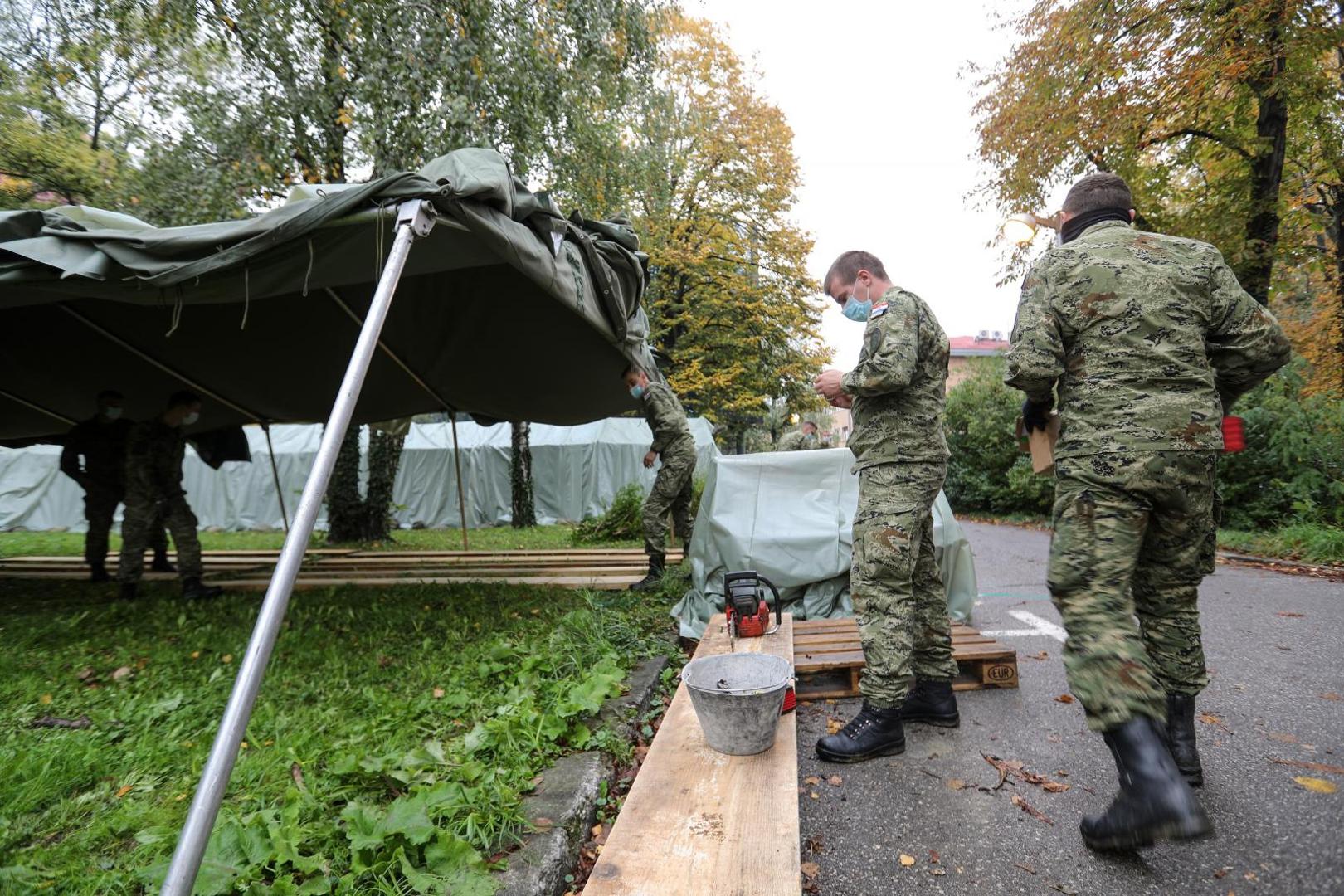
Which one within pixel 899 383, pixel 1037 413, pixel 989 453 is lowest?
pixel 1037 413

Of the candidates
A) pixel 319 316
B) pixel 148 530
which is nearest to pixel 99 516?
pixel 148 530

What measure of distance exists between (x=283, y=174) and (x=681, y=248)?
1172 cm

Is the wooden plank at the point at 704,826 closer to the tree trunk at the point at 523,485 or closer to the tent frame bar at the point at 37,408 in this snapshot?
the tent frame bar at the point at 37,408

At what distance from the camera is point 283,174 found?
8.70 m

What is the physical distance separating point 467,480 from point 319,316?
1179cm

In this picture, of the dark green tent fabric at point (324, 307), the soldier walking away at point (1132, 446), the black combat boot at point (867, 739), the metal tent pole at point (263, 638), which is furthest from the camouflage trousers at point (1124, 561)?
the dark green tent fabric at point (324, 307)

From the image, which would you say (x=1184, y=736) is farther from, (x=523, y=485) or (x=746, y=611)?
(x=523, y=485)

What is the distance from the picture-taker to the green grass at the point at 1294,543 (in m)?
7.15

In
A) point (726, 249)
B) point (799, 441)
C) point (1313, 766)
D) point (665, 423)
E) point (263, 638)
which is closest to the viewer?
point (263, 638)

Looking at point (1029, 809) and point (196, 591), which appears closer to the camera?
point (1029, 809)

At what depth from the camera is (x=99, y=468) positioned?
6469 millimetres

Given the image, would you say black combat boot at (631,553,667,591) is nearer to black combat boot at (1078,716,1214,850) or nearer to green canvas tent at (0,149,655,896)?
green canvas tent at (0,149,655,896)

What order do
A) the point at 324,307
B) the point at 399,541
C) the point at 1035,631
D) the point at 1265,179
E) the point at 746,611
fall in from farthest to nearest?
the point at 399,541 < the point at 1265,179 < the point at 324,307 < the point at 1035,631 < the point at 746,611

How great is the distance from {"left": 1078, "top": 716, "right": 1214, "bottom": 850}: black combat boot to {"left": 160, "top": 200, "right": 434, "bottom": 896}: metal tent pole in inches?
87.3
